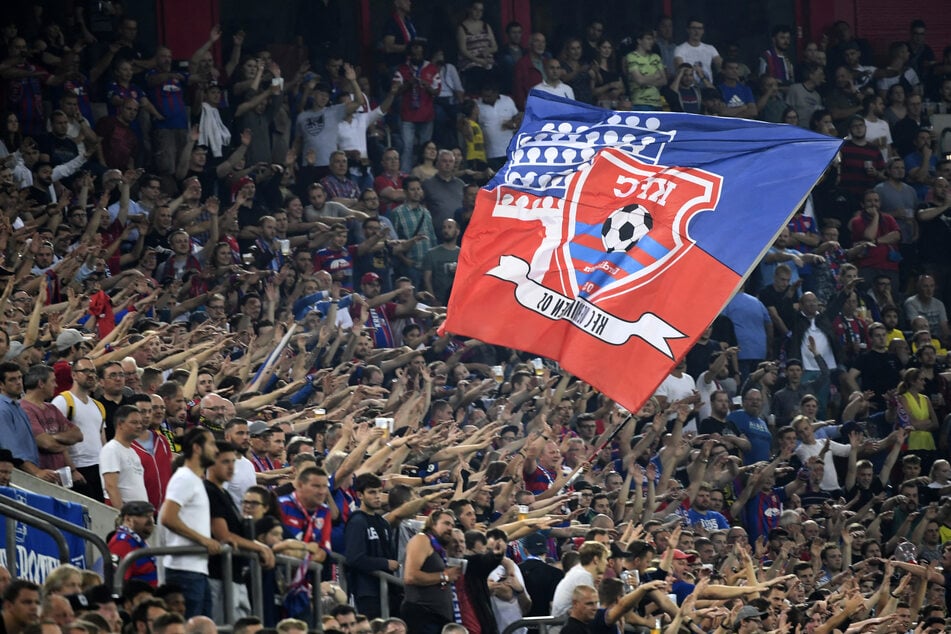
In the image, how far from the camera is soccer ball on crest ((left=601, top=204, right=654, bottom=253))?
41.6 ft

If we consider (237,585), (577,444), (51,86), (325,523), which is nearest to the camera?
(237,585)

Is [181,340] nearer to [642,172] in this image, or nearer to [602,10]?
[642,172]

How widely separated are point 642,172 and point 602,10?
42.7ft

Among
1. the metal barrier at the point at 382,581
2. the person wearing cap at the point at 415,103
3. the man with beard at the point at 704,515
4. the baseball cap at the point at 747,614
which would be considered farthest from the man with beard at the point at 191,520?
the person wearing cap at the point at 415,103

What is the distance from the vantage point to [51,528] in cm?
930

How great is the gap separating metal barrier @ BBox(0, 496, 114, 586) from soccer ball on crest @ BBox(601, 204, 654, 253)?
15.0ft

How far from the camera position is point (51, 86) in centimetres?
1844

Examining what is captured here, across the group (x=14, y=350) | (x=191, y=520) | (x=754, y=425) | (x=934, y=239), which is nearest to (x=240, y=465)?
(x=191, y=520)

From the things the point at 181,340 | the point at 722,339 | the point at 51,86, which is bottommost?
the point at 722,339

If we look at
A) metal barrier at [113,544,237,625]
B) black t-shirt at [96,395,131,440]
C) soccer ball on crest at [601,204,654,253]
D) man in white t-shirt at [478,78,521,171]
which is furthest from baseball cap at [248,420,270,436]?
man in white t-shirt at [478,78,521,171]

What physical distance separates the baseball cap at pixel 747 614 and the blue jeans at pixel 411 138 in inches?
353

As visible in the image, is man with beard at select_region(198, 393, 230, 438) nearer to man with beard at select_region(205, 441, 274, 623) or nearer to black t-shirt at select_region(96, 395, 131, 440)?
black t-shirt at select_region(96, 395, 131, 440)

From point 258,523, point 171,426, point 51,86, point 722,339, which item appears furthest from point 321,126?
point 258,523

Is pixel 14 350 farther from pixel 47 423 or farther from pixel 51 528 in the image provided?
pixel 51 528
